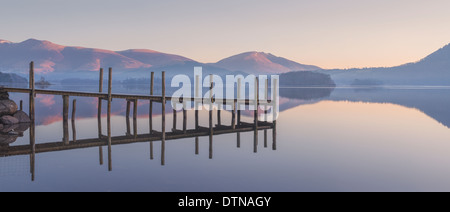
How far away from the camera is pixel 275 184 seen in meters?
13.1

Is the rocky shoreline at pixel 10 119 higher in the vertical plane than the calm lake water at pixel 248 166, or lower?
higher

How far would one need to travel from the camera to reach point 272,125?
22297mm

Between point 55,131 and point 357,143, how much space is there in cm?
2083

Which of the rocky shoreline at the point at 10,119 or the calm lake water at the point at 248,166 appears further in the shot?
the rocky shoreline at the point at 10,119


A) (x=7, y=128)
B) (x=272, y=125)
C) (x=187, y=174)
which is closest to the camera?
(x=187, y=174)

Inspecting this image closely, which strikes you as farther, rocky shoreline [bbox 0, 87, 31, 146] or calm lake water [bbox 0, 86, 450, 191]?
rocky shoreline [bbox 0, 87, 31, 146]

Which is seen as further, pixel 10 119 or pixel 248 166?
pixel 10 119

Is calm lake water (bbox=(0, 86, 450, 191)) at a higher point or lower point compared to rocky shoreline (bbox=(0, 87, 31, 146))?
lower

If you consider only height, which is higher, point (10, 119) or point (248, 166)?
point (10, 119)
